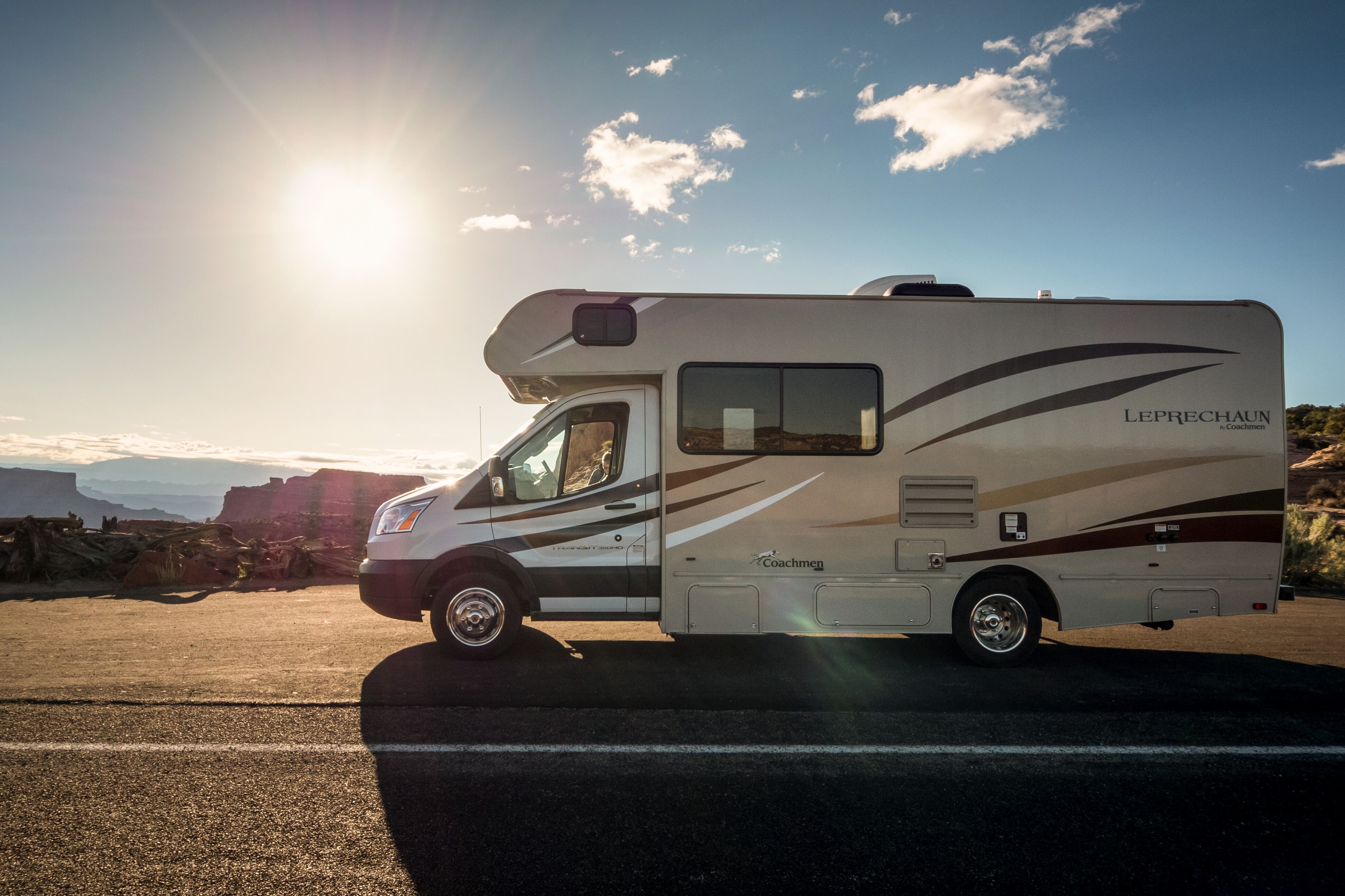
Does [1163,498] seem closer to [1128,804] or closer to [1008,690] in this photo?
[1008,690]

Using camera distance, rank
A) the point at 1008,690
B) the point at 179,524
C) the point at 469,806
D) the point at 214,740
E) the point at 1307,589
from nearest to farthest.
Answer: the point at 469,806 < the point at 214,740 < the point at 1008,690 < the point at 1307,589 < the point at 179,524

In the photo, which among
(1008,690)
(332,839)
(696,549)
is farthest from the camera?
(696,549)

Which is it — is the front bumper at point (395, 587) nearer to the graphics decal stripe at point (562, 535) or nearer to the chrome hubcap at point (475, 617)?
the chrome hubcap at point (475, 617)

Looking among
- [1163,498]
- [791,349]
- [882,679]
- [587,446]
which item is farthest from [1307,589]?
[587,446]

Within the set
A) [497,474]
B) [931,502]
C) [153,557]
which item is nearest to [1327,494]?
[931,502]

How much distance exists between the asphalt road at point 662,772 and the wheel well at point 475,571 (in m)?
0.59

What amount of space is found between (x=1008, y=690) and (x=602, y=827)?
3603 millimetres

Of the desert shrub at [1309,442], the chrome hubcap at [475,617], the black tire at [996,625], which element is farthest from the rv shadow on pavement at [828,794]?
the desert shrub at [1309,442]

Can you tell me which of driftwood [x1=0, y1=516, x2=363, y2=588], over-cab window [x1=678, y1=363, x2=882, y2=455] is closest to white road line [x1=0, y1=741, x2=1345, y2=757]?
over-cab window [x1=678, y1=363, x2=882, y2=455]

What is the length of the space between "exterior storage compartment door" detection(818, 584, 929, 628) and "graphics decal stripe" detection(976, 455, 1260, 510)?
3.77 ft

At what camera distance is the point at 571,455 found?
624 cm

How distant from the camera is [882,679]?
5625mm

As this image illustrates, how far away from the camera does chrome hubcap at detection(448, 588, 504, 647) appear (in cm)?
617

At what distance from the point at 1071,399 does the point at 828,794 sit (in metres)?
4.35
